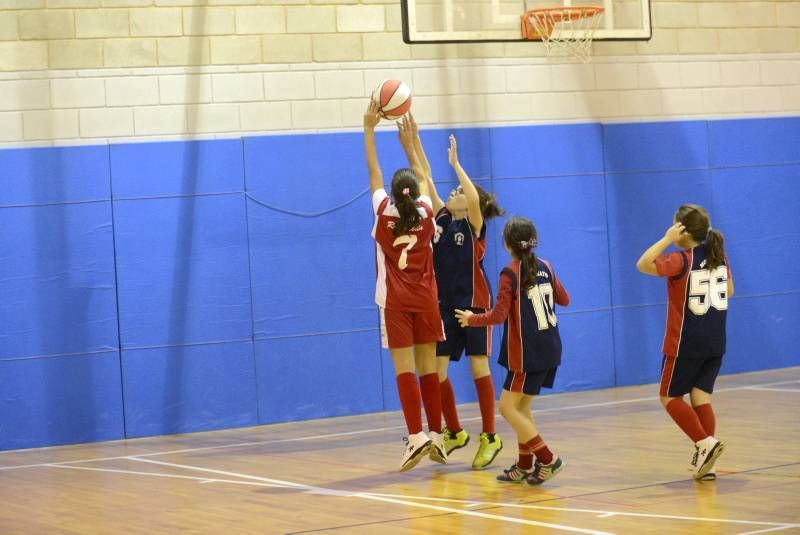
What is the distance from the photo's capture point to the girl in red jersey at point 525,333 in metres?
6.84

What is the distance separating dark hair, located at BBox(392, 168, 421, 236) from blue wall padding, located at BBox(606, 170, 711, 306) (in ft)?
16.0

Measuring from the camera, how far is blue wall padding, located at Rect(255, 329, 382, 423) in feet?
34.6

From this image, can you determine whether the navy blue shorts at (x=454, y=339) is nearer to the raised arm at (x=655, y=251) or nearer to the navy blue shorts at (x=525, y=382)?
the navy blue shorts at (x=525, y=382)

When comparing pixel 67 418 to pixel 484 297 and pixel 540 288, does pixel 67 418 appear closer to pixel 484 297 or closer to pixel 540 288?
pixel 484 297

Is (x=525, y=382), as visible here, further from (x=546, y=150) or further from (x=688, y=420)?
(x=546, y=150)

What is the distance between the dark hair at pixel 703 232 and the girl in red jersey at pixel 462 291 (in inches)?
56.0

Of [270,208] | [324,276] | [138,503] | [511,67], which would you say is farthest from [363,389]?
[138,503]

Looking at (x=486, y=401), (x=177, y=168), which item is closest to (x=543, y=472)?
(x=486, y=401)

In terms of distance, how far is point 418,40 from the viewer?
10023 millimetres

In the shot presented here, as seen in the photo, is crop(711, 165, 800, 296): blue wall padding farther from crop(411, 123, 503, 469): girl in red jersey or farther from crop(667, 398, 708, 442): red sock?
crop(667, 398, 708, 442): red sock

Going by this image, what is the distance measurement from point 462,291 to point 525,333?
1.08 meters

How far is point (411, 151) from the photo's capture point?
768 centimetres

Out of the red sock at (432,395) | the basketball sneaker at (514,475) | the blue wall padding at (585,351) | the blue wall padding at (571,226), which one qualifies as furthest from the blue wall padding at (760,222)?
the basketball sneaker at (514,475)

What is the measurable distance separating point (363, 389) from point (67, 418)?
243cm
